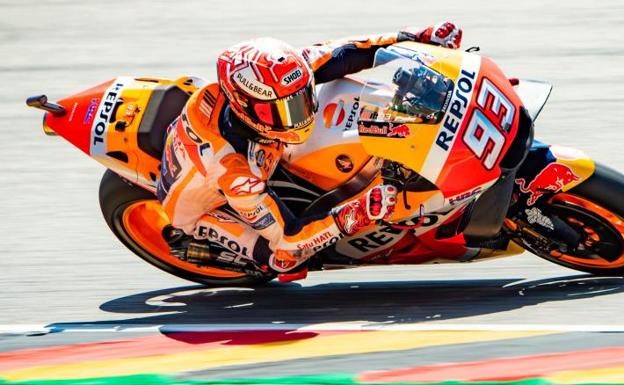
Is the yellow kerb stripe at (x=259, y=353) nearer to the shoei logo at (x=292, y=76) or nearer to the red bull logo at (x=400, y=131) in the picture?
the red bull logo at (x=400, y=131)

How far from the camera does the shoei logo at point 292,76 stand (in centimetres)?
588

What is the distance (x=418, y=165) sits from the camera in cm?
579

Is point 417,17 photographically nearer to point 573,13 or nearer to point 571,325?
point 573,13

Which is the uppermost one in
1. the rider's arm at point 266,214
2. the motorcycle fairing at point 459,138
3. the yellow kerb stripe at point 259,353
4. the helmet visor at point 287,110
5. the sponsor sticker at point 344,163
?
the helmet visor at point 287,110

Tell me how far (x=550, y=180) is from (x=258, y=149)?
144 centimetres

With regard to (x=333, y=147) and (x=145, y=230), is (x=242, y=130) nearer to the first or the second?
(x=333, y=147)

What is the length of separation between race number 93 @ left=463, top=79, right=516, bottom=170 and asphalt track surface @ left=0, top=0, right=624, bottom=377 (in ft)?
2.78

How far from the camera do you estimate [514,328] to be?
588cm

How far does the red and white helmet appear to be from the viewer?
588cm

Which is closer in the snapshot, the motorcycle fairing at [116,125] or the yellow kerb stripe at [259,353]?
the yellow kerb stripe at [259,353]

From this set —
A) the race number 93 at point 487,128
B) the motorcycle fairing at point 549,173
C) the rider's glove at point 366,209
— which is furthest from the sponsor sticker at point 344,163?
the motorcycle fairing at point 549,173

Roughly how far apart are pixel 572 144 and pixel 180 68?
3.56 m

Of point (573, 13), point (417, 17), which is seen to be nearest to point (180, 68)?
point (417, 17)

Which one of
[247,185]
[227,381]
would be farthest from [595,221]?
[227,381]
